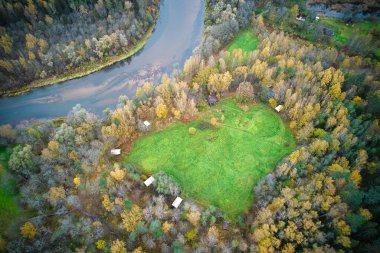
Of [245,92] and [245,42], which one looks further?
[245,42]

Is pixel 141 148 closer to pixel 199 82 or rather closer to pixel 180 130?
pixel 180 130

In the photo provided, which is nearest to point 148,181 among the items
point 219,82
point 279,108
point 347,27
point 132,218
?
point 132,218

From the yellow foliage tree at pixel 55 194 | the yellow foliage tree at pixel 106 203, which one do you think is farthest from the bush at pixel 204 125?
the yellow foliage tree at pixel 55 194

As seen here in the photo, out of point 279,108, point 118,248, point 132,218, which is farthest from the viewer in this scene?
point 279,108

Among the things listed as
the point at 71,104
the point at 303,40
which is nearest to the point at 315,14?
the point at 303,40

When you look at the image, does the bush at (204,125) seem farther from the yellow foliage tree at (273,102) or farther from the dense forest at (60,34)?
the dense forest at (60,34)

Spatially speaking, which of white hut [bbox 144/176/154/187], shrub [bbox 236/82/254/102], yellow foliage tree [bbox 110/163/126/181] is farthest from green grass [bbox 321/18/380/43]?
yellow foliage tree [bbox 110/163/126/181]

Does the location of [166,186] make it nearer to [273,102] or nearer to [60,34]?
[273,102]
